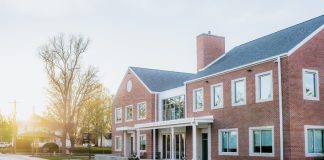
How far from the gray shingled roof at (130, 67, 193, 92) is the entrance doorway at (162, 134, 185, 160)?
460 centimetres

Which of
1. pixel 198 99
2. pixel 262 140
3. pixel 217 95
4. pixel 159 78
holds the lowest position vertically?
pixel 262 140

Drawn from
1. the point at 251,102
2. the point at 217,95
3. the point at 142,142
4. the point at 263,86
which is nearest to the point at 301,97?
the point at 263,86

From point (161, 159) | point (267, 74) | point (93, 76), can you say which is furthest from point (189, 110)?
point (93, 76)

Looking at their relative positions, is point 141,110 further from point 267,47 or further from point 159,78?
point 267,47

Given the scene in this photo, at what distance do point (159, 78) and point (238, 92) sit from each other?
582 inches

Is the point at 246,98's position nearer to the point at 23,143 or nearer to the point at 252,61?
the point at 252,61

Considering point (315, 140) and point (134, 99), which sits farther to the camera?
point (134, 99)

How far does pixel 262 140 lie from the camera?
24359mm

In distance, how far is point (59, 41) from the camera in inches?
2103

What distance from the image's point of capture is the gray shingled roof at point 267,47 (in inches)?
965

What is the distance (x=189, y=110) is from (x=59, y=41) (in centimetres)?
2673

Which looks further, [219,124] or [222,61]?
[222,61]

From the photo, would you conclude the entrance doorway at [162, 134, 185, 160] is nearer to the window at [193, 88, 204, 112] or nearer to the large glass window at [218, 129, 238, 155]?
the window at [193, 88, 204, 112]

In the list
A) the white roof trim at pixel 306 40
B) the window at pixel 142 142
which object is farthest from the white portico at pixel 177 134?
the white roof trim at pixel 306 40
